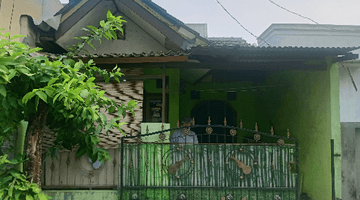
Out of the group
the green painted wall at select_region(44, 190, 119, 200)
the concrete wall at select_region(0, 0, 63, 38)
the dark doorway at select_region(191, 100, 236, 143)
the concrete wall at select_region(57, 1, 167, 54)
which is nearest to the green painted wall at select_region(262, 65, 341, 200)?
the dark doorway at select_region(191, 100, 236, 143)

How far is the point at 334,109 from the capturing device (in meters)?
5.51

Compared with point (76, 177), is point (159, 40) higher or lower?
higher

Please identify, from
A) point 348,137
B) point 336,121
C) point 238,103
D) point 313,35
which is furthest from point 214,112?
point 313,35

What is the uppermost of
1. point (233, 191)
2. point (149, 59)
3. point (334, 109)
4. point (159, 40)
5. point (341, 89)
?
point (159, 40)

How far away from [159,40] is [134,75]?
2.66 metres

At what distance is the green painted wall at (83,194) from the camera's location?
5.09m

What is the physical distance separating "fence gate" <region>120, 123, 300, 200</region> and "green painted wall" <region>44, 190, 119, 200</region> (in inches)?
14.1

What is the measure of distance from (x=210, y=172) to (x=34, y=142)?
2991 millimetres

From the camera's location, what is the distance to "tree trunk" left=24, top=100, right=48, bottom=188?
131 inches

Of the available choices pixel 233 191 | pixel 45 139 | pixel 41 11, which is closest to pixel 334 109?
pixel 233 191

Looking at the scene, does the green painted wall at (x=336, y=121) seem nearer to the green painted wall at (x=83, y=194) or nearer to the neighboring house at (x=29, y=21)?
the green painted wall at (x=83, y=194)

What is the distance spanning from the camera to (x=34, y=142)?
11.2 ft

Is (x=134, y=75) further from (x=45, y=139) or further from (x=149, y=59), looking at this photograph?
(x=45, y=139)

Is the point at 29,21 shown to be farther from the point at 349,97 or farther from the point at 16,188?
the point at 349,97
